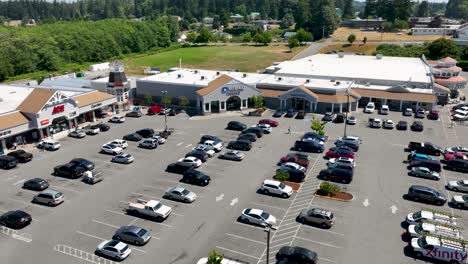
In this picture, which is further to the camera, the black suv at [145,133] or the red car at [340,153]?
the black suv at [145,133]

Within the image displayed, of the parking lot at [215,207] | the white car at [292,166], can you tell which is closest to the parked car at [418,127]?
the parking lot at [215,207]

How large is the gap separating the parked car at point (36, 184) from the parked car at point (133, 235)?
14751 millimetres

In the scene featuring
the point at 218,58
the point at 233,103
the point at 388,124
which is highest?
the point at 218,58

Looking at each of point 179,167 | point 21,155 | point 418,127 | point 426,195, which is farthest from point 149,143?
point 418,127

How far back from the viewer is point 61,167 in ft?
158

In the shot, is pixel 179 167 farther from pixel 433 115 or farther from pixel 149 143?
pixel 433 115

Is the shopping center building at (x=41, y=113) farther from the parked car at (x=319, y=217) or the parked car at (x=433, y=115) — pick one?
the parked car at (x=433, y=115)

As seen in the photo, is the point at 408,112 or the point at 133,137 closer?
the point at 133,137

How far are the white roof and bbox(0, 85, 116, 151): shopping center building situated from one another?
44.7 meters

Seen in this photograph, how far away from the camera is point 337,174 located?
4606cm

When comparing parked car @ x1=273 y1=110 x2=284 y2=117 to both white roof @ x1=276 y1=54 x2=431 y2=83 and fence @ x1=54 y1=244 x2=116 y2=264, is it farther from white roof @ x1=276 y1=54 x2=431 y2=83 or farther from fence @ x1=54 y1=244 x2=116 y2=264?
fence @ x1=54 y1=244 x2=116 y2=264

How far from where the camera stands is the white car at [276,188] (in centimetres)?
4228

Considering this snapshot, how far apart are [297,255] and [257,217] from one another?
6.72 meters

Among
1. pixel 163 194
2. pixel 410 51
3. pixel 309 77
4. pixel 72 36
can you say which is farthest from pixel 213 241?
pixel 72 36
